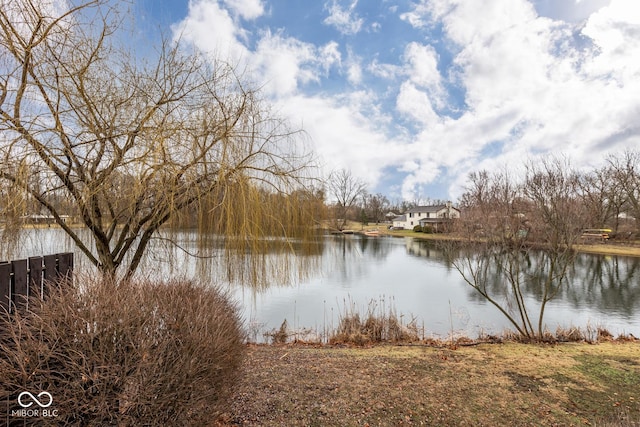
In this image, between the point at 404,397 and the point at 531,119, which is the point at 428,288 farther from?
the point at 404,397

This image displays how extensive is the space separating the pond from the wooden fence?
1.54ft

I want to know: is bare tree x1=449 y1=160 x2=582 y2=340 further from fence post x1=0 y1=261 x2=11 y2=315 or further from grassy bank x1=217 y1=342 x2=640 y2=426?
fence post x1=0 y1=261 x2=11 y2=315

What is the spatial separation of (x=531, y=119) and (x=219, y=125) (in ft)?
43.8

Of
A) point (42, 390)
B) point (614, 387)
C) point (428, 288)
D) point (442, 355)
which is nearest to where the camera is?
point (42, 390)

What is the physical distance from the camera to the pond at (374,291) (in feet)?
10.0

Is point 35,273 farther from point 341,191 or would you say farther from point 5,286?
point 341,191

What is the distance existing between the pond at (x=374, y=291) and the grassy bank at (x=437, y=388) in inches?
38.7

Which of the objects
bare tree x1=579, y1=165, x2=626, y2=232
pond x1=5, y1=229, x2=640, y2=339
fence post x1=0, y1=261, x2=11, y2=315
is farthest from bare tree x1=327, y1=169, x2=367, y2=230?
bare tree x1=579, y1=165, x2=626, y2=232

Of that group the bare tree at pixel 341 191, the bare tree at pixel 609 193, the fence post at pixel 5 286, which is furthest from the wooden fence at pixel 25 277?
the bare tree at pixel 609 193

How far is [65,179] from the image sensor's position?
8.28 ft

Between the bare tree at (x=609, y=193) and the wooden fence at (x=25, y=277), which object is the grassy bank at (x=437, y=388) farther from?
the bare tree at (x=609, y=193)

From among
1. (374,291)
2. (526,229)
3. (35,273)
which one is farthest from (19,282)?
(374,291)

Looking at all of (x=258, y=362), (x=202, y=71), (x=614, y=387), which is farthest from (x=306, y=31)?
(x=614, y=387)

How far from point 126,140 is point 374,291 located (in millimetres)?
9370
